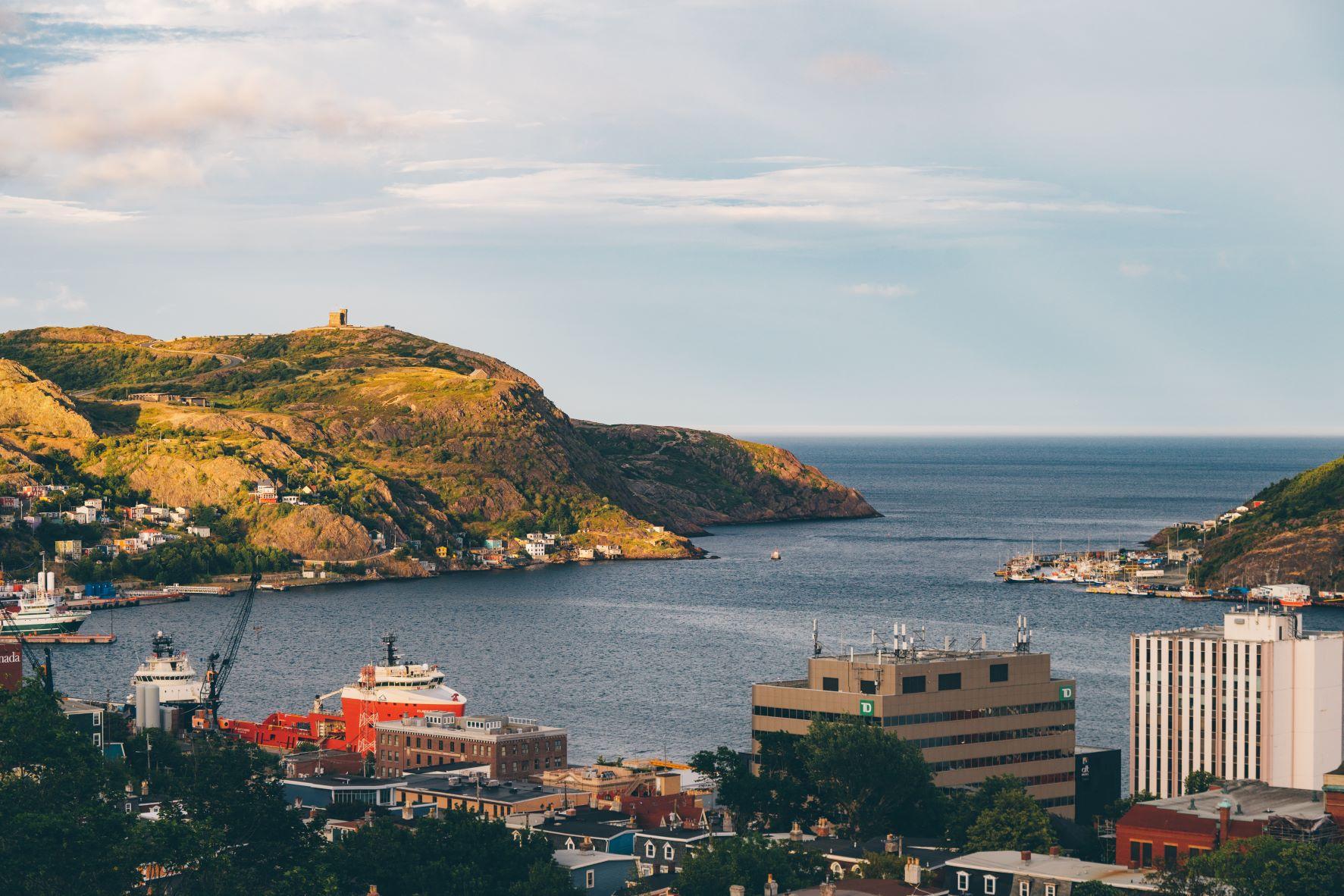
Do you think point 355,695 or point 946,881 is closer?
point 946,881

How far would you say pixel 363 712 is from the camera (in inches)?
5738

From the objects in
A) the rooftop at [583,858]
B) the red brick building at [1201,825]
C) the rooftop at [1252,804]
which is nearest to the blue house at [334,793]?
the rooftop at [583,858]

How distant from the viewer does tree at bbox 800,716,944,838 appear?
98812 mm

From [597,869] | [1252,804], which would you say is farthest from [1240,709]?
[597,869]

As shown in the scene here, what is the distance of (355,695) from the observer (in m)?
148

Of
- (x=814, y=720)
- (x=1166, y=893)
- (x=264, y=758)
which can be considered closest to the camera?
(x=1166, y=893)

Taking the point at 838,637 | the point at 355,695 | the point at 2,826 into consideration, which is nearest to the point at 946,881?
the point at 2,826

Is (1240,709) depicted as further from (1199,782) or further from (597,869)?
(597,869)

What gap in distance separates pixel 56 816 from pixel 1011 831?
3937 cm

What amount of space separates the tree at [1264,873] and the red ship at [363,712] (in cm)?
7181

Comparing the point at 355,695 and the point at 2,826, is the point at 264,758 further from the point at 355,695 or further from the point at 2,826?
the point at 355,695

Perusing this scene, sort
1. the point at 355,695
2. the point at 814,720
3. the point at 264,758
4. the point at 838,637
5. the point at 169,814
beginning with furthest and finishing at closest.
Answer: the point at 838,637
the point at 355,695
the point at 814,720
the point at 264,758
the point at 169,814

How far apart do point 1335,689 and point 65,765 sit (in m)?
74.1

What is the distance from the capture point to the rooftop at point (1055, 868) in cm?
7844
